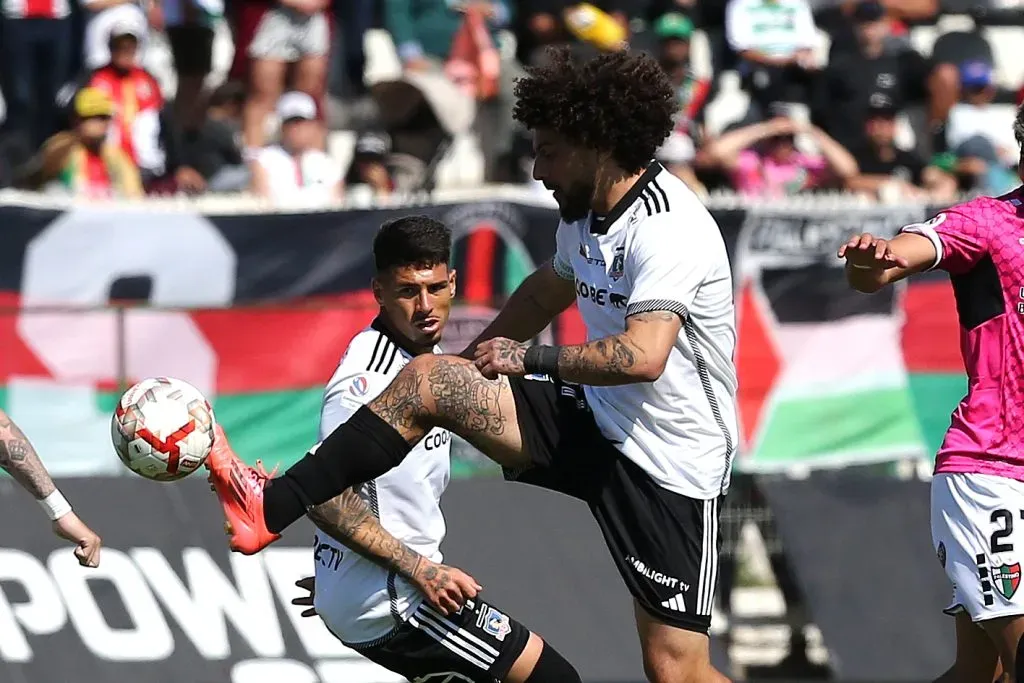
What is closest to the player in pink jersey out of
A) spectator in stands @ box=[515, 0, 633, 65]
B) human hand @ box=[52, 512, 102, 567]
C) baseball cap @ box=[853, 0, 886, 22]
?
human hand @ box=[52, 512, 102, 567]

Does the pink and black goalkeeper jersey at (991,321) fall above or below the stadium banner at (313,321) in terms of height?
above

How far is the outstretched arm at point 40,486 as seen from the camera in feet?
21.5

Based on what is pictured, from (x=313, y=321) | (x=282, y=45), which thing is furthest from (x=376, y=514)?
(x=282, y=45)

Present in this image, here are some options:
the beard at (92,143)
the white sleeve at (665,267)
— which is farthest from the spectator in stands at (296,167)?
the white sleeve at (665,267)

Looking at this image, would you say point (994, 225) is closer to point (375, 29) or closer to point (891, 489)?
point (891, 489)

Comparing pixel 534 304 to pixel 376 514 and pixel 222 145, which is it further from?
pixel 222 145

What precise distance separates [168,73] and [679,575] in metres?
8.62

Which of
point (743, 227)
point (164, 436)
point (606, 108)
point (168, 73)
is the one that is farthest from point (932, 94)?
point (164, 436)

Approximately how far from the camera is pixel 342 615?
6.49 meters

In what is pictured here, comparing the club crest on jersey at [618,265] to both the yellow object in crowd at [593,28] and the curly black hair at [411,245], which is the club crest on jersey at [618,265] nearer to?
the curly black hair at [411,245]

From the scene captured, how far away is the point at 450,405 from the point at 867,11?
9.24 m

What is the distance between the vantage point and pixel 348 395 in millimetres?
6512

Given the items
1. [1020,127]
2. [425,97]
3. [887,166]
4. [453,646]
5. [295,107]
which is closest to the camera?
[1020,127]

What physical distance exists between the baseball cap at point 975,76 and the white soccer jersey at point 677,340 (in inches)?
324
